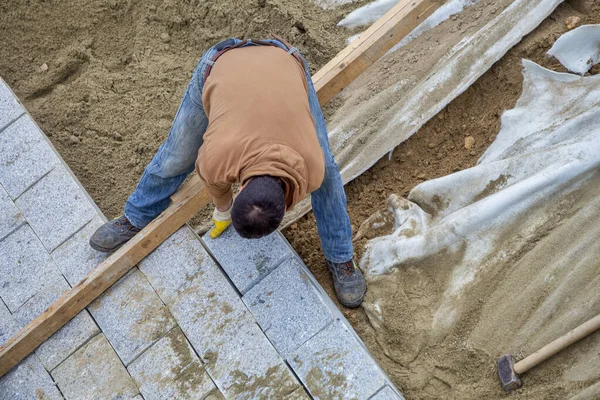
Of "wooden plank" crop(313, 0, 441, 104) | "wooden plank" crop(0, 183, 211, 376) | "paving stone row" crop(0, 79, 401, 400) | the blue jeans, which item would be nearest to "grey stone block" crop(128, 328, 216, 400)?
"paving stone row" crop(0, 79, 401, 400)

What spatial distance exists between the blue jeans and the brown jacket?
319 millimetres

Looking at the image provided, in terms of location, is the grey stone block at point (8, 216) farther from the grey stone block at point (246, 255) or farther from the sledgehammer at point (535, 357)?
the sledgehammer at point (535, 357)

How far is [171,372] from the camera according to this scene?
3.30m

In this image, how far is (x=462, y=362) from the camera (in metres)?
3.19

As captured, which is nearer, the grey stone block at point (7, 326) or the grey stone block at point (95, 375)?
the grey stone block at point (95, 375)

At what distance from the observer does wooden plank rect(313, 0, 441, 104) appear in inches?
139

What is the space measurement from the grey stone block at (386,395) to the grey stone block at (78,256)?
5.69 ft

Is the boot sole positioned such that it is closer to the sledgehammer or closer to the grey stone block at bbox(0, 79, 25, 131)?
the grey stone block at bbox(0, 79, 25, 131)

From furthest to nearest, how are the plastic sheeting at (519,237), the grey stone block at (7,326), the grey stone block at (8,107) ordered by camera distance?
the grey stone block at (8,107), the grey stone block at (7,326), the plastic sheeting at (519,237)

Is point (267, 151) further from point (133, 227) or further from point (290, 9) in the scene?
point (290, 9)

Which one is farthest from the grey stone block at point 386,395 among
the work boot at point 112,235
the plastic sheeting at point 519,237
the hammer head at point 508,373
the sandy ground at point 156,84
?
the work boot at point 112,235

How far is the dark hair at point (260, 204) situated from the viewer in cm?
246

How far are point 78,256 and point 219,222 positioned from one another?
0.97m

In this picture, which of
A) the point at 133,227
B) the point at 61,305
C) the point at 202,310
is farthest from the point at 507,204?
the point at 61,305
